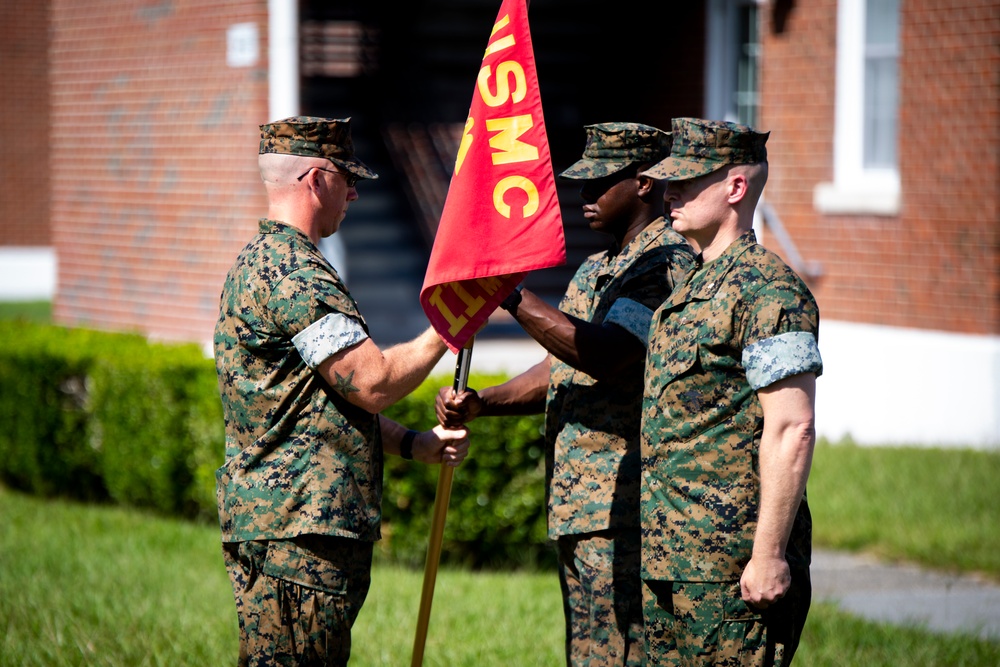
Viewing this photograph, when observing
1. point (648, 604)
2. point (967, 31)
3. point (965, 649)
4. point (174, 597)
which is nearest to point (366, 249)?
point (967, 31)

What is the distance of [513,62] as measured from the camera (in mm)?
4223

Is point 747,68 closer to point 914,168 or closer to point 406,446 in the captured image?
point 914,168

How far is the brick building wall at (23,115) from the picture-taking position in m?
23.2

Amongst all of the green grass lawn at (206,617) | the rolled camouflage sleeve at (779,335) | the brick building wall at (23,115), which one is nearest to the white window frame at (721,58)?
the green grass lawn at (206,617)

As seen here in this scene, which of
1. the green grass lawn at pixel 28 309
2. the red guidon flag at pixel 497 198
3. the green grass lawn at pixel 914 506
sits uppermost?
the red guidon flag at pixel 497 198

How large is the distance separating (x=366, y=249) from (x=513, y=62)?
1038 centimetres

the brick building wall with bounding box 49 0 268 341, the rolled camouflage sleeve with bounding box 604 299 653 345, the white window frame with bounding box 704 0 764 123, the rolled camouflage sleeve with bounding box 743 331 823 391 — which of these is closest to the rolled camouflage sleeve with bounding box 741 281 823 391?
the rolled camouflage sleeve with bounding box 743 331 823 391

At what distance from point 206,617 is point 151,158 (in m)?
7.87

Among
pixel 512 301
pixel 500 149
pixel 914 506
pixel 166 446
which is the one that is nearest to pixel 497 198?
pixel 500 149

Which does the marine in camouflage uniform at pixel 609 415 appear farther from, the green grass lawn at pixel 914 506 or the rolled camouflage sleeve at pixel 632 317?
the green grass lawn at pixel 914 506

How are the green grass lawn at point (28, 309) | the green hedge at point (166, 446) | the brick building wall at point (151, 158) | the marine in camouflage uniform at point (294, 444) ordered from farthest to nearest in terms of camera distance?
the green grass lawn at point (28, 309)
the brick building wall at point (151, 158)
the green hedge at point (166, 446)
the marine in camouflage uniform at point (294, 444)

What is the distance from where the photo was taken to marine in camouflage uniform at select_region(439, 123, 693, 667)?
4336 mm

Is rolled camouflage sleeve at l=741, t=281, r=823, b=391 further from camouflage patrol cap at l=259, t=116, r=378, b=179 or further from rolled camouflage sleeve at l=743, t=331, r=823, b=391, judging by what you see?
camouflage patrol cap at l=259, t=116, r=378, b=179

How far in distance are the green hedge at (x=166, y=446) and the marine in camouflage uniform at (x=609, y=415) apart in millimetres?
2861
